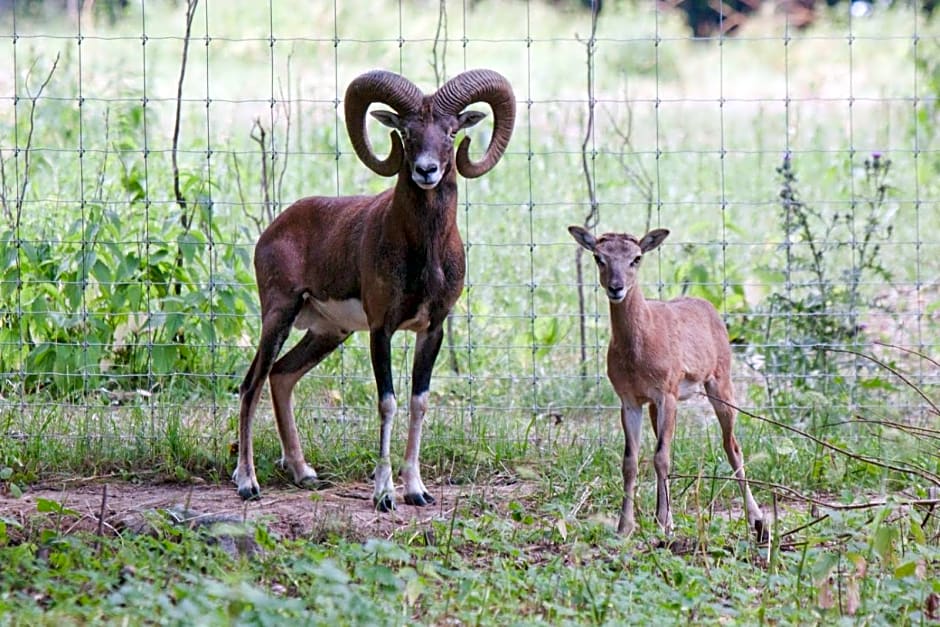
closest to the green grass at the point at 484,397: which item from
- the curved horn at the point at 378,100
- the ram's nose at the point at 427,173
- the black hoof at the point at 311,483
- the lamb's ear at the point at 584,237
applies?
the black hoof at the point at 311,483

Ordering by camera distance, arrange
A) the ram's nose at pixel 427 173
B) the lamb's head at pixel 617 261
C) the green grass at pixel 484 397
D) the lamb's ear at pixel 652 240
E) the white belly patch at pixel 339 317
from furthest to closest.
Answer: the white belly patch at pixel 339 317 < the lamb's ear at pixel 652 240 < the ram's nose at pixel 427 173 < the lamb's head at pixel 617 261 < the green grass at pixel 484 397

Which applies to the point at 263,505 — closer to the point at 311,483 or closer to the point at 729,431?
the point at 311,483

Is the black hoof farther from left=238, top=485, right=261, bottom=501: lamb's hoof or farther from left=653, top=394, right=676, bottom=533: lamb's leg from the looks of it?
left=653, top=394, right=676, bottom=533: lamb's leg

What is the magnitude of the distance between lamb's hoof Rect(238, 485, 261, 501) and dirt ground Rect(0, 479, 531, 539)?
57 millimetres

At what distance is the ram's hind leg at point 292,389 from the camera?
858 centimetres

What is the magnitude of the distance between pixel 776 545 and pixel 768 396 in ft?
11.8

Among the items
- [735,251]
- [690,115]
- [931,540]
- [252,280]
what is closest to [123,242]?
[252,280]

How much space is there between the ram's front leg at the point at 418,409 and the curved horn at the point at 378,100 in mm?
1032

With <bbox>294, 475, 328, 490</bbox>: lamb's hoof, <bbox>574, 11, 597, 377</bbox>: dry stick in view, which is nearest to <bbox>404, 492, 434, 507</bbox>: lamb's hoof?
<bbox>294, 475, 328, 490</bbox>: lamb's hoof

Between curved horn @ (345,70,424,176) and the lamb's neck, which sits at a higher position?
curved horn @ (345,70,424,176)

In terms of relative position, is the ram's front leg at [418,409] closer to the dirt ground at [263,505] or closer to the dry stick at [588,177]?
the dirt ground at [263,505]

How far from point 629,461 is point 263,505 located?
2.10 m

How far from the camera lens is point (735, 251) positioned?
1412 centimetres

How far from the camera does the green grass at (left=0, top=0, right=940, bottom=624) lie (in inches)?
232
